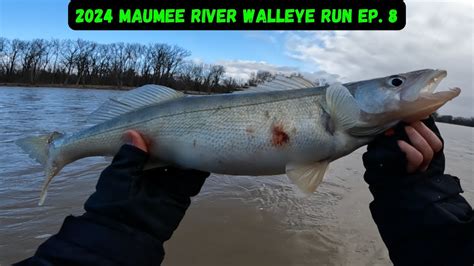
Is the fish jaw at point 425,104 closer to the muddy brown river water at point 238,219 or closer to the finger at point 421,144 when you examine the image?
the finger at point 421,144

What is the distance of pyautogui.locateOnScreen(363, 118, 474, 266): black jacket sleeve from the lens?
192 centimetres

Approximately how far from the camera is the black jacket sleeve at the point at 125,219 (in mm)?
1842

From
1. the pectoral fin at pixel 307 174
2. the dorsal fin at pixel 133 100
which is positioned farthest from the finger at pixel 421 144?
the dorsal fin at pixel 133 100

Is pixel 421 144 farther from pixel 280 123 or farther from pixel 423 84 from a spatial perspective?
pixel 280 123

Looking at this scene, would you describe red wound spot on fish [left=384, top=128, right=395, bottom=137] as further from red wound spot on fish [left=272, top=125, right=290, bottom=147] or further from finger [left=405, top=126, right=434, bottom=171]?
red wound spot on fish [left=272, top=125, right=290, bottom=147]

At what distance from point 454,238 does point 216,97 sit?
1.57 metres

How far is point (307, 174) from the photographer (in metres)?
2.21

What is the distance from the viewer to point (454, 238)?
1.92 metres

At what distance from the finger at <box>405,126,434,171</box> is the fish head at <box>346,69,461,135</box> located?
0.30ft

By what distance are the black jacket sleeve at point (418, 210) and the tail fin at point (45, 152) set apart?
2.21m

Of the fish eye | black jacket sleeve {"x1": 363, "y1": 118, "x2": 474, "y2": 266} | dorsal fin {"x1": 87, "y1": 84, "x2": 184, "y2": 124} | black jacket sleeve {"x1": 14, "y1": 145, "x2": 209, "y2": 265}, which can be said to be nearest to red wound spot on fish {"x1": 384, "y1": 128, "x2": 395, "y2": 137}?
black jacket sleeve {"x1": 363, "y1": 118, "x2": 474, "y2": 266}

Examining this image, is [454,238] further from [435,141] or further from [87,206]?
[87,206]

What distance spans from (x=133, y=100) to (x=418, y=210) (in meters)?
1.95

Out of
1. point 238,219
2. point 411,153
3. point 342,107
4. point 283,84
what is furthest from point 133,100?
Result: point 238,219
